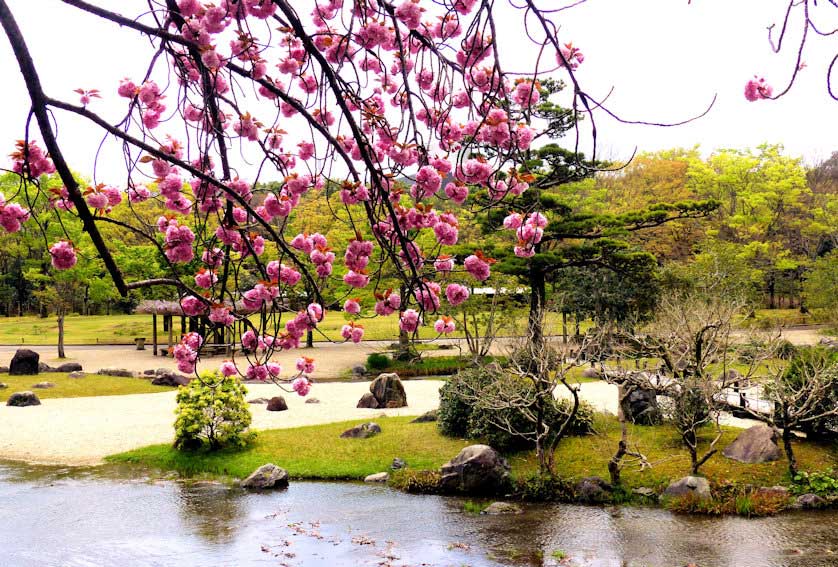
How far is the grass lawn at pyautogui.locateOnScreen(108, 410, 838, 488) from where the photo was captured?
953cm

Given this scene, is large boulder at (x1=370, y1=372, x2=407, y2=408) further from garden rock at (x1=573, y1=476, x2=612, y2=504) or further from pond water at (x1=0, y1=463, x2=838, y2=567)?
garden rock at (x1=573, y1=476, x2=612, y2=504)

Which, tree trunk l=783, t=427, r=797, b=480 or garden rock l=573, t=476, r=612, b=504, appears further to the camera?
tree trunk l=783, t=427, r=797, b=480

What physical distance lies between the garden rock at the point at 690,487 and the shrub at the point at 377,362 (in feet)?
40.8

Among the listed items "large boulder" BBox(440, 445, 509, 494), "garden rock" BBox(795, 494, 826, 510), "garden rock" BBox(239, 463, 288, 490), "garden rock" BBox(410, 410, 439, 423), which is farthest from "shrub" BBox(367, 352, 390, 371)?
"garden rock" BBox(795, 494, 826, 510)

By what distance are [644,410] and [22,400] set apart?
11.8 meters

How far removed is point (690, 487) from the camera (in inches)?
351

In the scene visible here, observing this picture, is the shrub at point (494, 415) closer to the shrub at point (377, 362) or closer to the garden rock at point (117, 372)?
the shrub at point (377, 362)

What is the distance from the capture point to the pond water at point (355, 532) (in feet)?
24.0

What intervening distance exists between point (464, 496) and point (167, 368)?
43.0 ft

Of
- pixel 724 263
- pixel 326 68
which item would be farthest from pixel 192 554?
pixel 724 263

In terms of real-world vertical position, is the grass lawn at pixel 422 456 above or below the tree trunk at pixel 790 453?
below

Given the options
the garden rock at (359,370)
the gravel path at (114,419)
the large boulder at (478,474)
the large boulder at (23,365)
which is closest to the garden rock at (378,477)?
the large boulder at (478,474)

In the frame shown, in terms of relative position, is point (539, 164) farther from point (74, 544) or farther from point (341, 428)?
point (74, 544)

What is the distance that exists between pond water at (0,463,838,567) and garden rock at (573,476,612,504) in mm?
206
